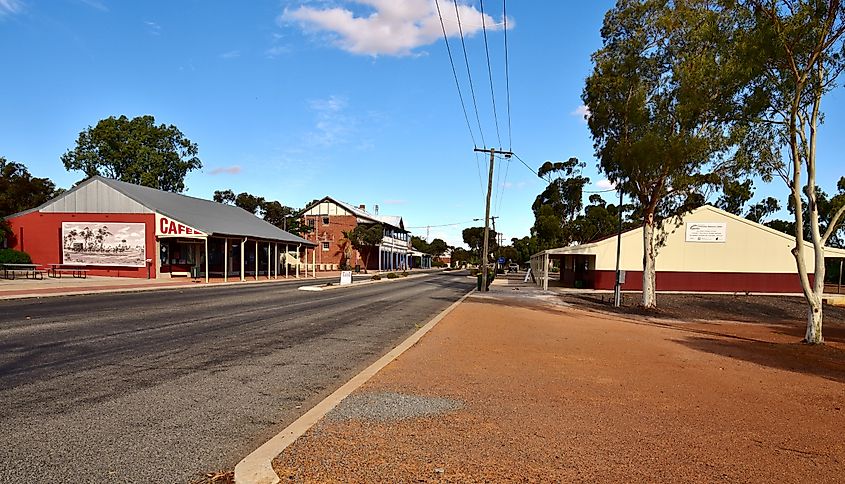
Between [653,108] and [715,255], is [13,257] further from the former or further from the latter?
[715,255]

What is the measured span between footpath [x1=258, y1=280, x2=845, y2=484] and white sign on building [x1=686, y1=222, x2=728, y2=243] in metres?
26.3

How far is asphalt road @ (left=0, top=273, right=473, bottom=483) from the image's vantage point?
161 inches

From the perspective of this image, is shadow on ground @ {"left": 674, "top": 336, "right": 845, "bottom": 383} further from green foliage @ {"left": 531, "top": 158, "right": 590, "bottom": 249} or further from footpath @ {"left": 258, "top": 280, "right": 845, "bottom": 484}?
green foliage @ {"left": 531, "top": 158, "right": 590, "bottom": 249}

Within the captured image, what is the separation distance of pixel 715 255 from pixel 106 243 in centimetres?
3840

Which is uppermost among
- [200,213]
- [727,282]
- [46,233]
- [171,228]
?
[200,213]

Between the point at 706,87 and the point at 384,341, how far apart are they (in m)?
12.2

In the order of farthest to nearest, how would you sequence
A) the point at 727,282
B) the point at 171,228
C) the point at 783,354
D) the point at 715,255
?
1. the point at 727,282
2. the point at 715,255
3. the point at 171,228
4. the point at 783,354

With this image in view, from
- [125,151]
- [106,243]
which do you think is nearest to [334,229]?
[125,151]

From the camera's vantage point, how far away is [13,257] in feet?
108

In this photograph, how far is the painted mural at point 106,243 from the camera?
34219mm

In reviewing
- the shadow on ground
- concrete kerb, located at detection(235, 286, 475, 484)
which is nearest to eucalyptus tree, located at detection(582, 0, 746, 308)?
the shadow on ground

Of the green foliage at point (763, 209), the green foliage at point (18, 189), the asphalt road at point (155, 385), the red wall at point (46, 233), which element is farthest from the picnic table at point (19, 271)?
the green foliage at point (763, 209)

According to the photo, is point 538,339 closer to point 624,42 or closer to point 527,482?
point 527,482

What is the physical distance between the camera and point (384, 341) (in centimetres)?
1098
